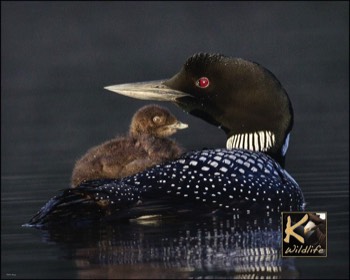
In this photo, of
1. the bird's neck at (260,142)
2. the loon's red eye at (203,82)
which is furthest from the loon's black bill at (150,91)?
the bird's neck at (260,142)

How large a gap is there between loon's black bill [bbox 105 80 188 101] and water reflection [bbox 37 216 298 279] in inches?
47.3

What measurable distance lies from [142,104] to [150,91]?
8.44 m

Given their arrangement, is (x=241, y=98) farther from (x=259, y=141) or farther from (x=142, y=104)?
(x=142, y=104)

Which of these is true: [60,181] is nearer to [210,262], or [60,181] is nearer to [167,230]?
[167,230]

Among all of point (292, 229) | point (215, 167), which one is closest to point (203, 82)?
point (215, 167)

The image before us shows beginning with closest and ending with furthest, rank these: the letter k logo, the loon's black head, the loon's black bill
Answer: the letter k logo < the loon's black head < the loon's black bill

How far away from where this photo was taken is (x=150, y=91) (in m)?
8.52

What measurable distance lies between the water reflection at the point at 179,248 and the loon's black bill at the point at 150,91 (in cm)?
120

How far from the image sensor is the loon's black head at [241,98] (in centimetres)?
823

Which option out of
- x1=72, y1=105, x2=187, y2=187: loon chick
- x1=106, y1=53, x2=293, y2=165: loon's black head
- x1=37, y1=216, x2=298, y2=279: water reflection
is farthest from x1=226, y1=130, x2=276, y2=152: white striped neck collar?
x1=37, y1=216, x2=298, y2=279: water reflection

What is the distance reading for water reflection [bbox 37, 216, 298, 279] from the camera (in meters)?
6.21

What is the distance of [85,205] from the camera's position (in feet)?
23.7

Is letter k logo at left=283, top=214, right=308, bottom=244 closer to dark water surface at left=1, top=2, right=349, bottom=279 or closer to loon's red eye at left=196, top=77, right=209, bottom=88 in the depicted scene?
dark water surface at left=1, top=2, right=349, bottom=279

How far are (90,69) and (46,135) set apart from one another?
7756 millimetres
